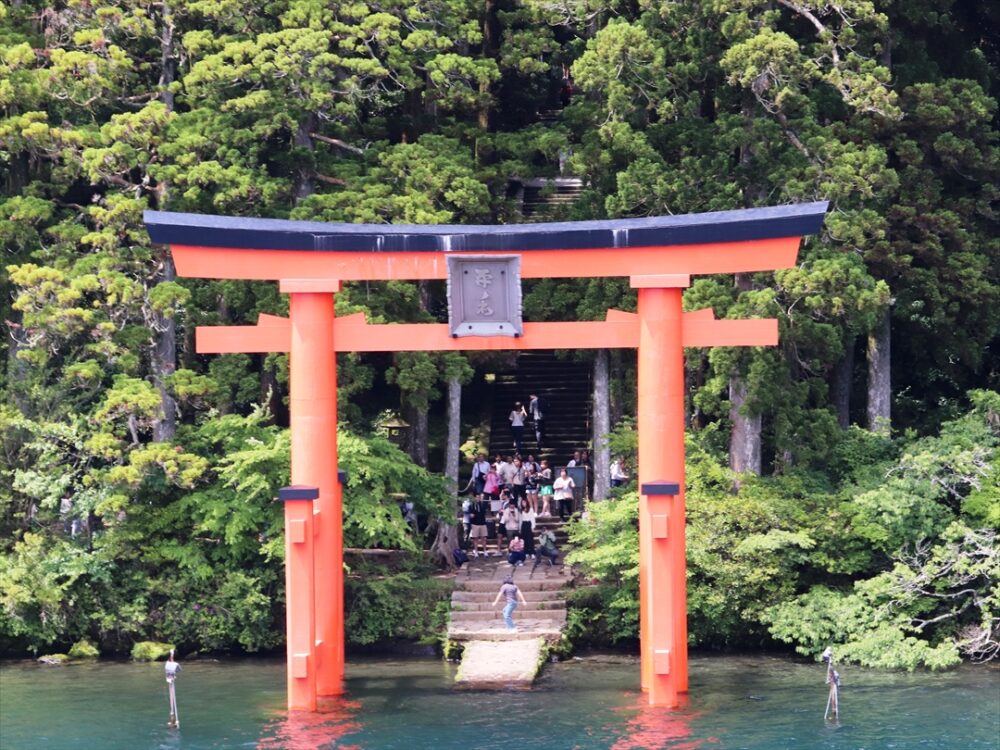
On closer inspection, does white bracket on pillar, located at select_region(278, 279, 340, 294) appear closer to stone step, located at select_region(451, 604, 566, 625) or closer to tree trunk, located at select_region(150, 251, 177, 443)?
tree trunk, located at select_region(150, 251, 177, 443)

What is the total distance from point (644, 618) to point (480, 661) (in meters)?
3.14

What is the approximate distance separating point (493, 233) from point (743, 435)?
7.54 metres

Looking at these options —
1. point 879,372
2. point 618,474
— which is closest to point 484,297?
point 618,474

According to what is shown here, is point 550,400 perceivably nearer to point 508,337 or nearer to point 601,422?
point 601,422

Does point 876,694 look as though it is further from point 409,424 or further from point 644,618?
point 409,424

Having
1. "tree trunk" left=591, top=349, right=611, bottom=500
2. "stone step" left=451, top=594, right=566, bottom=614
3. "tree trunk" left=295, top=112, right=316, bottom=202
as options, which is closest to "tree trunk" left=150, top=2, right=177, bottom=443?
"tree trunk" left=295, top=112, right=316, bottom=202

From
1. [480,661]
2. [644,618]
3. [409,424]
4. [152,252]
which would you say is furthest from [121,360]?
[644,618]

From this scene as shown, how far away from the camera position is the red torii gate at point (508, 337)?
1172 inches

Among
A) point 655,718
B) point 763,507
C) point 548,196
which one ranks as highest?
point 548,196

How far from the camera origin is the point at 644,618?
30.3 metres

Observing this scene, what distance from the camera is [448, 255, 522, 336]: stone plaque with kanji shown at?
30312 mm

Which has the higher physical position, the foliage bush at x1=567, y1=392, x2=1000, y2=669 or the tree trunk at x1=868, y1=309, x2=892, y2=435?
the tree trunk at x1=868, y1=309, x2=892, y2=435

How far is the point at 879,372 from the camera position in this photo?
124ft

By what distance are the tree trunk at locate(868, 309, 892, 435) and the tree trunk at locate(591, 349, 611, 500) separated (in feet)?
15.5
